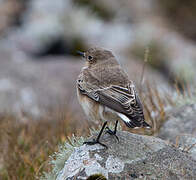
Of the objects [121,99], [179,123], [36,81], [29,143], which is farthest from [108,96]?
[36,81]

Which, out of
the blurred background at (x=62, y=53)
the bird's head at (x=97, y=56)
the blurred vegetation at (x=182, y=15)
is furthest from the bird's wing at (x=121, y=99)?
the blurred vegetation at (x=182, y=15)

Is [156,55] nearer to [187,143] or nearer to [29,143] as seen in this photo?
[29,143]

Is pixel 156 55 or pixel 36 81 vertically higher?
pixel 156 55

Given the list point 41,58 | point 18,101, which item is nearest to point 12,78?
point 18,101

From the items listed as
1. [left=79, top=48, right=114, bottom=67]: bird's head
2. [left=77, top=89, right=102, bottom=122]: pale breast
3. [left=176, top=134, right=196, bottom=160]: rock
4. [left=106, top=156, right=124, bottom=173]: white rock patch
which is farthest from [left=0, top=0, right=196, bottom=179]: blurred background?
[left=176, top=134, right=196, bottom=160]: rock

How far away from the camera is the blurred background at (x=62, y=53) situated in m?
7.11

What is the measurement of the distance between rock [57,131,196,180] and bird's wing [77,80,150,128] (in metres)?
0.28

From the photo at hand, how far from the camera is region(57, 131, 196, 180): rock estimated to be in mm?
4238

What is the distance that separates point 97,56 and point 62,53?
11.2m

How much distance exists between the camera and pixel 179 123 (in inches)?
259

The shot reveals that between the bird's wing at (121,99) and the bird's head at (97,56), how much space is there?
0.64 meters

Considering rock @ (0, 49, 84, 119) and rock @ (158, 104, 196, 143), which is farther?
rock @ (0, 49, 84, 119)

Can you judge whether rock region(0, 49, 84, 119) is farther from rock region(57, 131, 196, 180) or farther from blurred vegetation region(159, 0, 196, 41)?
blurred vegetation region(159, 0, 196, 41)

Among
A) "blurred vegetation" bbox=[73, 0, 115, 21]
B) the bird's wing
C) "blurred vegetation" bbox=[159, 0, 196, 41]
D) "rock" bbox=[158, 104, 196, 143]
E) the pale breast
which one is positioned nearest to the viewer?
the bird's wing
